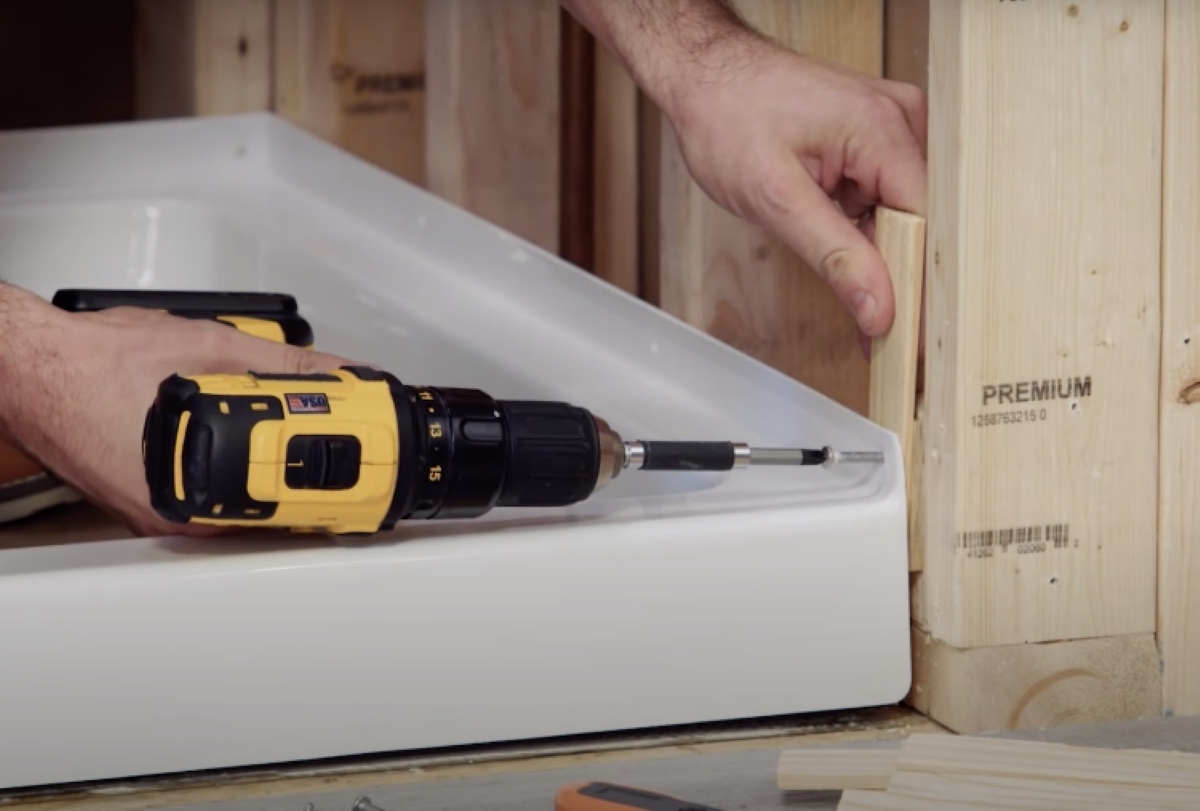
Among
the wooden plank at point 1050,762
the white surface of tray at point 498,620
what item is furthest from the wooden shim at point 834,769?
the white surface of tray at point 498,620

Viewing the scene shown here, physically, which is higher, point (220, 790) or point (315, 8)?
point (315, 8)

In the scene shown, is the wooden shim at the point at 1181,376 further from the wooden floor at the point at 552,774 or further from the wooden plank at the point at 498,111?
the wooden plank at the point at 498,111

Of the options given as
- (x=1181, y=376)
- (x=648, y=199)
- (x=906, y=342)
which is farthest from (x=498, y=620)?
(x=648, y=199)

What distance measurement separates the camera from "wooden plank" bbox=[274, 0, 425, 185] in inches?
81.7

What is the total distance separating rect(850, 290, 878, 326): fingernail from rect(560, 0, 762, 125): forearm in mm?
260

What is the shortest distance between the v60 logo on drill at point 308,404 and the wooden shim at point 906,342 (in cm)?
34

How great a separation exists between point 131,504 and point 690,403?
1.30 feet

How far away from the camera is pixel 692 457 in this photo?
2.87 ft

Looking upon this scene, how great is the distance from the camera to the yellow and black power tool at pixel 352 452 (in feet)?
2.40

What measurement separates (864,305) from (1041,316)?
4.3 inches

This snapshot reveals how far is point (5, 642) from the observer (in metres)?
0.73

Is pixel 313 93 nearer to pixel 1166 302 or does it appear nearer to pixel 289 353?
pixel 289 353

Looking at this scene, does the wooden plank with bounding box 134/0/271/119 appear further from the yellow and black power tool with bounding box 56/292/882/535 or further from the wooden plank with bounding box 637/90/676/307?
the yellow and black power tool with bounding box 56/292/882/535

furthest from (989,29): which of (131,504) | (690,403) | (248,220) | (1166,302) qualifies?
(248,220)
